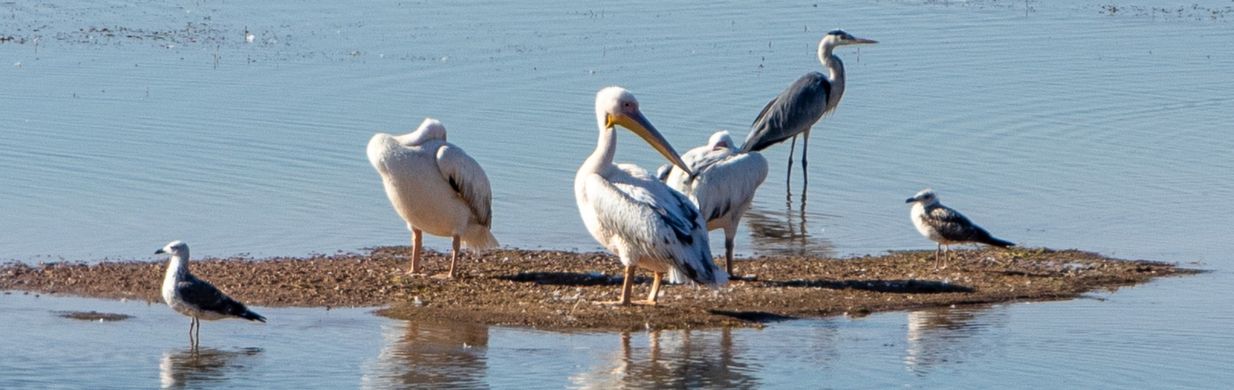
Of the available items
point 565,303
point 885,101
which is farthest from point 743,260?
point 885,101

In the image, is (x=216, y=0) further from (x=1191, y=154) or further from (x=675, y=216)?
(x=675, y=216)

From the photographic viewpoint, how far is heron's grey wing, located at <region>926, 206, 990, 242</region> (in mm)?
12312

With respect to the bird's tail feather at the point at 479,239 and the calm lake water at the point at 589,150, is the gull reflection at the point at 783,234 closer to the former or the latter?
the calm lake water at the point at 589,150

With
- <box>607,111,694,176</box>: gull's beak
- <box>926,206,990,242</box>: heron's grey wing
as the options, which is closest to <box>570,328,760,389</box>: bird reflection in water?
<box>607,111,694,176</box>: gull's beak

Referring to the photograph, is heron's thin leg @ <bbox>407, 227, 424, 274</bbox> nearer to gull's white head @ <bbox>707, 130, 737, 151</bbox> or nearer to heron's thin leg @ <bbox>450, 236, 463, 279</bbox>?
heron's thin leg @ <bbox>450, 236, 463, 279</bbox>

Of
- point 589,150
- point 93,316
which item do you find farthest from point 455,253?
point 589,150

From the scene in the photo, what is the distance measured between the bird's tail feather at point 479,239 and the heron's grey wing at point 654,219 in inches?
71.5

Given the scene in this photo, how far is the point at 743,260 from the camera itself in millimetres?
12914

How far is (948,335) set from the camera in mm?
9906

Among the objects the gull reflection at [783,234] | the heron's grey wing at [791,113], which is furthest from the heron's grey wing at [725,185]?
the heron's grey wing at [791,113]

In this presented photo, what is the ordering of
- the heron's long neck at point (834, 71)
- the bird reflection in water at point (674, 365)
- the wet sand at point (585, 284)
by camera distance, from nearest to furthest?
the bird reflection in water at point (674, 365)
the wet sand at point (585, 284)
the heron's long neck at point (834, 71)

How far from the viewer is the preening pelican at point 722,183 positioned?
39.1ft

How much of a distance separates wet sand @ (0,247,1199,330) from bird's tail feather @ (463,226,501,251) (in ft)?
0.39

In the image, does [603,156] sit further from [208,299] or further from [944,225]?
[944,225]
